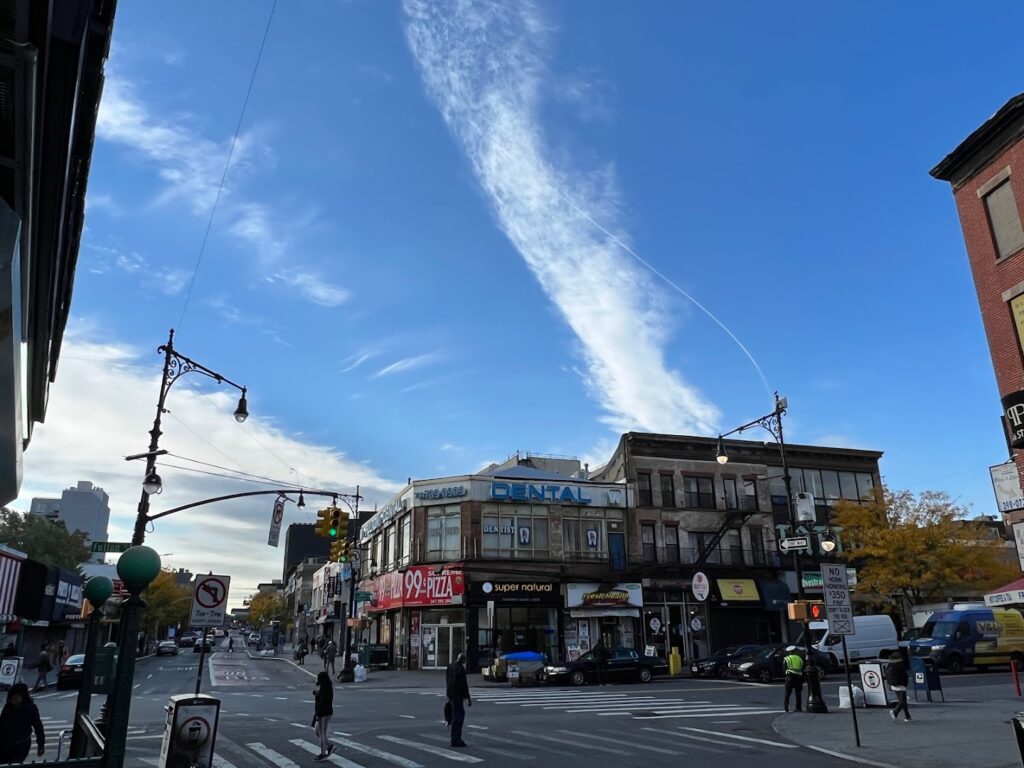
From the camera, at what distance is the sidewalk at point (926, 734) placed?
1229cm

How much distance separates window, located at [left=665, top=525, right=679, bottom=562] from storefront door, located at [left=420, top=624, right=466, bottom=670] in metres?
13.3

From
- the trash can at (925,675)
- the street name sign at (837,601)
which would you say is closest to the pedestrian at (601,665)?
the trash can at (925,675)

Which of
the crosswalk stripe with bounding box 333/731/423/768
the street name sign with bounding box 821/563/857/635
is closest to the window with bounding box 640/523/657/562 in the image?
the street name sign with bounding box 821/563/857/635

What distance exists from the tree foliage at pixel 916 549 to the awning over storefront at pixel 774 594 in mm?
4345

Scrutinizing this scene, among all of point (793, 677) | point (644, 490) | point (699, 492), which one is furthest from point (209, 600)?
point (699, 492)

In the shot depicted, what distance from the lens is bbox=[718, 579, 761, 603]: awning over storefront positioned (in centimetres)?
4400

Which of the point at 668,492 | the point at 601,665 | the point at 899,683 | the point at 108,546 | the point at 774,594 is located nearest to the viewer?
the point at 899,683

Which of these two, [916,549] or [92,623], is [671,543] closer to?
[916,549]

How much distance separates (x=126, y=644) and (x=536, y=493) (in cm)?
3818

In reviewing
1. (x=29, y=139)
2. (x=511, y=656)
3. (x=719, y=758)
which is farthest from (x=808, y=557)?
(x=29, y=139)

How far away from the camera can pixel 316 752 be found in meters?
13.5

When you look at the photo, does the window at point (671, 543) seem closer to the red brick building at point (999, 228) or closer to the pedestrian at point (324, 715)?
the red brick building at point (999, 228)

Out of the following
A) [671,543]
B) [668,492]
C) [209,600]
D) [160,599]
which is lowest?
[209,600]

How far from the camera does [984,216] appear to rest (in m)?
21.0
